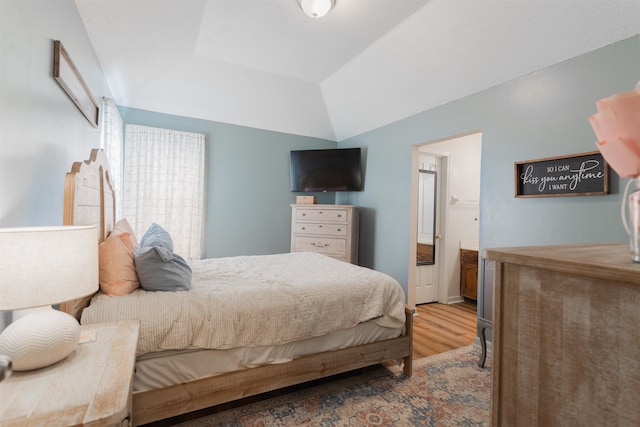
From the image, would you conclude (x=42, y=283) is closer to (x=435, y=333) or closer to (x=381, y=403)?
(x=381, y=403)

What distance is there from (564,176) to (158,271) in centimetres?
288

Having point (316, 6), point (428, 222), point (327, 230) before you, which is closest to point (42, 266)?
point (316, 6)

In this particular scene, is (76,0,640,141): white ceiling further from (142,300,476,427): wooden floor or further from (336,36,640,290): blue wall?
(142,300,476,427): wooden floor

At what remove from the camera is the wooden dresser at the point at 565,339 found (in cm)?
46

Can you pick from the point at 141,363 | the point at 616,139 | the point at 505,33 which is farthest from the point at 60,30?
the point at 505,33

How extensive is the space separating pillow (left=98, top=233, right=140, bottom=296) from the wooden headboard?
0.30 ft

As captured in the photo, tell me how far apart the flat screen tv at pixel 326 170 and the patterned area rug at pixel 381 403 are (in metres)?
2.67

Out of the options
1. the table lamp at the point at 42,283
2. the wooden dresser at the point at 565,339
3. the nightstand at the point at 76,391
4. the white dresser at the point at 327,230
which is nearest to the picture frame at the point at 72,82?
the table lamp at the point at 42,283

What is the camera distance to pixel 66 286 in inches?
36.8

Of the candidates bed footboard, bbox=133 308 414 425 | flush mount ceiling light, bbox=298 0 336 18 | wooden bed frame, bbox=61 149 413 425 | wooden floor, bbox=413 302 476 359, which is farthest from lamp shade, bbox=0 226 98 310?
wooden floor, bbox=413 302 476 359

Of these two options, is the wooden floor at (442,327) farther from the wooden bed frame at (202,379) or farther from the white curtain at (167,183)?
the white curtain at (167,183)

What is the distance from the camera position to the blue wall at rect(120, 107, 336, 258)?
416 centimetres

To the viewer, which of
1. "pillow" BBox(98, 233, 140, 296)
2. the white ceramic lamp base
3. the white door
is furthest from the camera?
the white door

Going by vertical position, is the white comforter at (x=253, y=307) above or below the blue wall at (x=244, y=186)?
below
